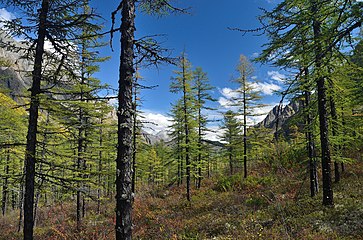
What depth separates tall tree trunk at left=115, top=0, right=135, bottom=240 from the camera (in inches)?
174

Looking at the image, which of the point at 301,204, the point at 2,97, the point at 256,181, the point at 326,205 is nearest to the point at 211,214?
the point at 301,204

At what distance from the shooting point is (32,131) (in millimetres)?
7340

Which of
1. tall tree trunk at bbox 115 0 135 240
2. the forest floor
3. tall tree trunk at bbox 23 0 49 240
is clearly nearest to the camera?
tall tree trunk at bbox 115 0 135 240

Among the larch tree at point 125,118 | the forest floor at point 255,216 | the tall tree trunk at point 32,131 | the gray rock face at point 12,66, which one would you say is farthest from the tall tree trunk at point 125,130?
the tall tree trunk at point 32,131

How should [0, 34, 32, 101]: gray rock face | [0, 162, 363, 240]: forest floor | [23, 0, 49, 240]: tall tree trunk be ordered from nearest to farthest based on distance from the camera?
[23, 0, 49, 240]: tall tree trunk
[0, 34, 32, 101]: gray rock face
[0, 162, 363, 240]: forest floor

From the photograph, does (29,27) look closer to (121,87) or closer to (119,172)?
(121,87)

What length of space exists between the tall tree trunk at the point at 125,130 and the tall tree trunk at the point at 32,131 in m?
3.72

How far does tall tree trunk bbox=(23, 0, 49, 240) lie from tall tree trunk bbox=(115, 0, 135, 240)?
12.2 feet

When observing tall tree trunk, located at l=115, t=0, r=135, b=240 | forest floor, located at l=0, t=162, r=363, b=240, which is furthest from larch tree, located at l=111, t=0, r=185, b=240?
forest floor, located at l=0, t=162, r=363, b=240

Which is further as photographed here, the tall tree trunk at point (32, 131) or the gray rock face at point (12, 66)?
the gray rock face at point (12, 66)

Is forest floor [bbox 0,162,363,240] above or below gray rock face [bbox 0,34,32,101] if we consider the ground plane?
below

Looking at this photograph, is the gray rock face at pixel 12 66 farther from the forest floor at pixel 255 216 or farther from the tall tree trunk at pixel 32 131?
the forest floor at pixel 255 216

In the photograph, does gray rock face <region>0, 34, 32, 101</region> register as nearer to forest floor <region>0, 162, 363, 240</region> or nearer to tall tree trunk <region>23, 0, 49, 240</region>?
tall tree trunk <region>23, 0, 49, 240</region>

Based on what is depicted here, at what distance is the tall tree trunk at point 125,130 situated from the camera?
4414mm
